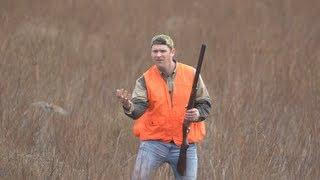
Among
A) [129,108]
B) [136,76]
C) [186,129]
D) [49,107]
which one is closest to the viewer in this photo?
[129,108]

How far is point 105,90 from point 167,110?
3128 millimetres

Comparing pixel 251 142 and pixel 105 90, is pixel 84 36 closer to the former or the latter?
pixel 105 90

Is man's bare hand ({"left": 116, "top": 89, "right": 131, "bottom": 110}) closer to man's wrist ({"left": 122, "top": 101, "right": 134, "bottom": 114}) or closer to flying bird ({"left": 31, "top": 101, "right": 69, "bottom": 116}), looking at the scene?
man's wrist ({"left": 122, "top": 101, "right": 134, "bottom": 114})

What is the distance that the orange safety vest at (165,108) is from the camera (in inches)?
159

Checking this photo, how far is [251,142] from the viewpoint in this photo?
18.9 ft

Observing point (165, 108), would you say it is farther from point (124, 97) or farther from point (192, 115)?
point (124, 97)

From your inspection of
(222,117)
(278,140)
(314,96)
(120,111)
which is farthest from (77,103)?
(314,96)

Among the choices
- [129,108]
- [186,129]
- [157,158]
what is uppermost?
[129,108]

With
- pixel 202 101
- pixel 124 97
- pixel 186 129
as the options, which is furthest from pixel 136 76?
pixel 124 97

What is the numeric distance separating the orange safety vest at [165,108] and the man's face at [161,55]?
0.08 m

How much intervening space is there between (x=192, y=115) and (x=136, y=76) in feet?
12.0

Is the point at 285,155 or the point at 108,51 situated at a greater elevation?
the point at 108,51

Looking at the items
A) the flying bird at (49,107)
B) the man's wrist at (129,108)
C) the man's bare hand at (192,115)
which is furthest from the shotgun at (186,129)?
the flying bird at (49,107)

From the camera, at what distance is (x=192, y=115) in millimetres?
3910
